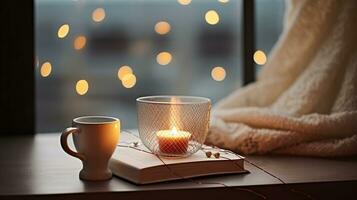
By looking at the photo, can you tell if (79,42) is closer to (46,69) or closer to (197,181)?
(46,69)

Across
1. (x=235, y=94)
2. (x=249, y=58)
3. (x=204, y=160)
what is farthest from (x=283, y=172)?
(x=249, y=58)

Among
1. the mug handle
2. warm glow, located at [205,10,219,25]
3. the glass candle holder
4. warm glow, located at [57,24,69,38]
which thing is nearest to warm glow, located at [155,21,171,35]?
warm glow, located at [205,10,219,25]

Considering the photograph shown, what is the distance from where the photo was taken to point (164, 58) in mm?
1698

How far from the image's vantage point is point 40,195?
1.06 meters

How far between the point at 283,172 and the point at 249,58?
21.7 inches

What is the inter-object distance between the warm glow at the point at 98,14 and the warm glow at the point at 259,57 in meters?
0.46

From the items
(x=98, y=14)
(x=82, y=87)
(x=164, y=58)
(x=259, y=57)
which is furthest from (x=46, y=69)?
(x=259, y=57)

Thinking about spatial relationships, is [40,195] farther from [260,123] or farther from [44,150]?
[260,123]

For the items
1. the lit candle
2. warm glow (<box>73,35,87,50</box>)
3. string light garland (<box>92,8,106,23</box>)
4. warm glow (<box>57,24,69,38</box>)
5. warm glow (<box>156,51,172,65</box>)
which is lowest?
the lit candle

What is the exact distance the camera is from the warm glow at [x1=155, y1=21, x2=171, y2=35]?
5.51ft

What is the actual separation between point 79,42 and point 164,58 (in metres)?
0.25

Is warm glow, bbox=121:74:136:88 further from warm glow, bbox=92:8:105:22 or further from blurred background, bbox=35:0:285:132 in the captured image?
warm glow, bbox=92:8:105:22

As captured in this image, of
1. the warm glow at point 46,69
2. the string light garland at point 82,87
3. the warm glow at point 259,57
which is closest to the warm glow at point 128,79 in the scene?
the string light garland at point 82,87

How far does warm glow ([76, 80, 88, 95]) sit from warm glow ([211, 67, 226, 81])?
14.7 inches
